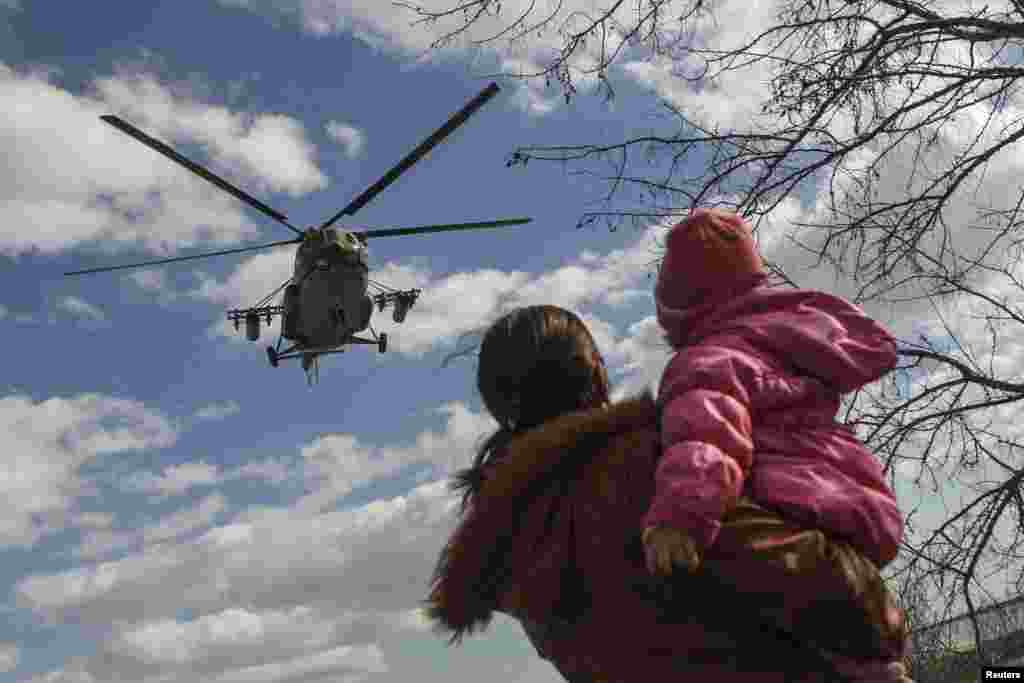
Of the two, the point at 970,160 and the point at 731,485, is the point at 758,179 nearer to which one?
the point at 970,160

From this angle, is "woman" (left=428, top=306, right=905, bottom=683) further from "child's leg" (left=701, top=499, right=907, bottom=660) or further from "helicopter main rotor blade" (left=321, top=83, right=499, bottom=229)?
"helicopter main rotor blade" (left=321, top=83, right=499, bottom=229)

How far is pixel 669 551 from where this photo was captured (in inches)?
62.4

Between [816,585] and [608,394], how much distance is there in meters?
0.52

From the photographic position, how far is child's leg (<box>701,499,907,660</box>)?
Answer: 165 cm

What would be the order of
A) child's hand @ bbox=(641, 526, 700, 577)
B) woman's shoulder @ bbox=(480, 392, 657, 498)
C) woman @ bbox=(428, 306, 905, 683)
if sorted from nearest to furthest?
child's hand @ bbox=(641, 526, 700, 577) < woman @ bbox=(428, 306, 905, 683) < woman's shoulder @ bbox=(480, 392, 657, 498)

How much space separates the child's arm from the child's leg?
4 cm

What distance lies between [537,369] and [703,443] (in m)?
0.41

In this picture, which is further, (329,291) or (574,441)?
(329,291)

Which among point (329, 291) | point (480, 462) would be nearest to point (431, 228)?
point (329, 291)

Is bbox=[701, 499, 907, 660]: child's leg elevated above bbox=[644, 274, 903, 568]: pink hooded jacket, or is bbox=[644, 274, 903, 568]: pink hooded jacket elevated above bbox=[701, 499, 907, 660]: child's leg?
bbox=[644, 274, 903, 568]: pink hooded jacket

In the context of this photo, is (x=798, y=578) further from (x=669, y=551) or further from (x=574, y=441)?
(x=574, y=441)

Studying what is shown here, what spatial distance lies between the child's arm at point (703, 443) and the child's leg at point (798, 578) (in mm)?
43

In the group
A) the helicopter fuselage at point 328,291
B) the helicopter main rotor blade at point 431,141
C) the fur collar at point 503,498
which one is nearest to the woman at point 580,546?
the fur collar at point 503,498

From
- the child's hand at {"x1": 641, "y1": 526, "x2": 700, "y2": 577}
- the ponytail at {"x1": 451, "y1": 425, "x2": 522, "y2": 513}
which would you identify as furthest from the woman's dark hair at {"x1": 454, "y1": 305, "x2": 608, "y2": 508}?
the child's hand at {"x1": 641, "y1": 526, "x2": 700, "y2": 577}
